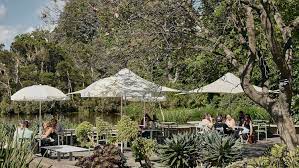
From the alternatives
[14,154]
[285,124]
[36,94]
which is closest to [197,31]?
[285,124]

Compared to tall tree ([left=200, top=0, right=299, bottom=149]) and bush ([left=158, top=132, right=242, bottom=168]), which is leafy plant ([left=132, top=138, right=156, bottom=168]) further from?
tall tree ([left=200, top=0, right=299, bottom=149])

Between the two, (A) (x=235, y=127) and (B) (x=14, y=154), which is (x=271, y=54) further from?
(A) (x=235, y=127)

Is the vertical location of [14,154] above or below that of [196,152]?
above

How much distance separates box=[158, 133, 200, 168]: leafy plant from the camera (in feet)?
37.0

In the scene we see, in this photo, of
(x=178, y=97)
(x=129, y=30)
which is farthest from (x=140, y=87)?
(x=178, y=97)

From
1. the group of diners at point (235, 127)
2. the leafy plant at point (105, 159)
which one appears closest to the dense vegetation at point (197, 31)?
the leafy plant at point (105, 159)

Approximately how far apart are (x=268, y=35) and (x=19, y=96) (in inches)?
401

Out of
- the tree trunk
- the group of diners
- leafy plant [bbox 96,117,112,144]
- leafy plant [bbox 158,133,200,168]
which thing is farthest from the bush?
the group of diners

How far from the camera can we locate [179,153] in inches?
444

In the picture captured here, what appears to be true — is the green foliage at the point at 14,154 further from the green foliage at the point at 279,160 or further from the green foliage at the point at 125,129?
the green foliage at the point at 125,129

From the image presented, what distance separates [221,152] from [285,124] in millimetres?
1724

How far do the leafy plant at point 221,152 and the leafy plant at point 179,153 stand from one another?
0.23 m

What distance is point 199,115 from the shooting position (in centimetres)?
2683

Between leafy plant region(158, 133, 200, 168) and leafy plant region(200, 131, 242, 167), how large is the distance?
0.23m
